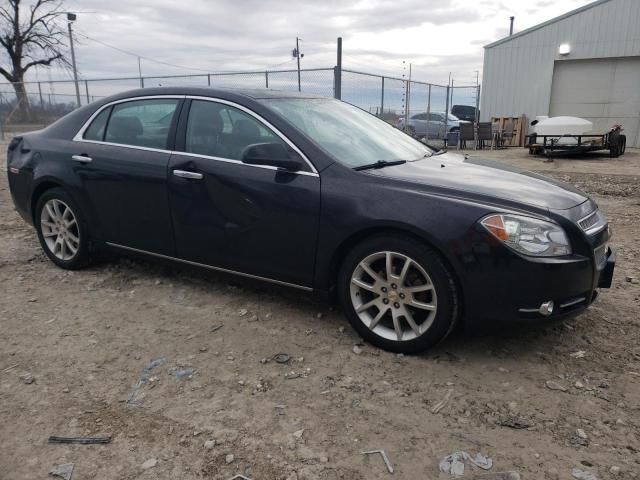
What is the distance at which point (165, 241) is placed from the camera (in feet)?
12.8

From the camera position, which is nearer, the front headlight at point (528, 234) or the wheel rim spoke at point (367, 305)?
the front headlight at point (528, 234)

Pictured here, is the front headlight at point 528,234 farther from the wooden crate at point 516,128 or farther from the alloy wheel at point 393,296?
the wooden crate at point 516,128

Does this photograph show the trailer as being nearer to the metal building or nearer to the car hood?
the metal building

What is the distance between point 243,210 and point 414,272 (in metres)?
1.21

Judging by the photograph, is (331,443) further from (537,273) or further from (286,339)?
(537,273)

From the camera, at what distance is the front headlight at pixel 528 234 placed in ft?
9.04

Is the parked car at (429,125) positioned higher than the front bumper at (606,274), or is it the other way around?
the parked car at (429,125)

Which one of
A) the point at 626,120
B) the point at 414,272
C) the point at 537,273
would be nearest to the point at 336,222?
the point at 414,272

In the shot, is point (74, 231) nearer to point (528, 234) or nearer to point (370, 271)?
point (370, 271)

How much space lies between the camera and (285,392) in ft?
9.03

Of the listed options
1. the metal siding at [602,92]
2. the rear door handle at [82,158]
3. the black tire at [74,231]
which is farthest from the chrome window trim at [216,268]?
the metal siding at [602,92]

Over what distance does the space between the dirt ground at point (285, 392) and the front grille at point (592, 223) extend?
2.20 feet

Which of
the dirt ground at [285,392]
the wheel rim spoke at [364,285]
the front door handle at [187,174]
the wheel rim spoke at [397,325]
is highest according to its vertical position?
the front door handle at [187,174]

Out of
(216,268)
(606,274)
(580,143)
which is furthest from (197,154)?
(580,143)
